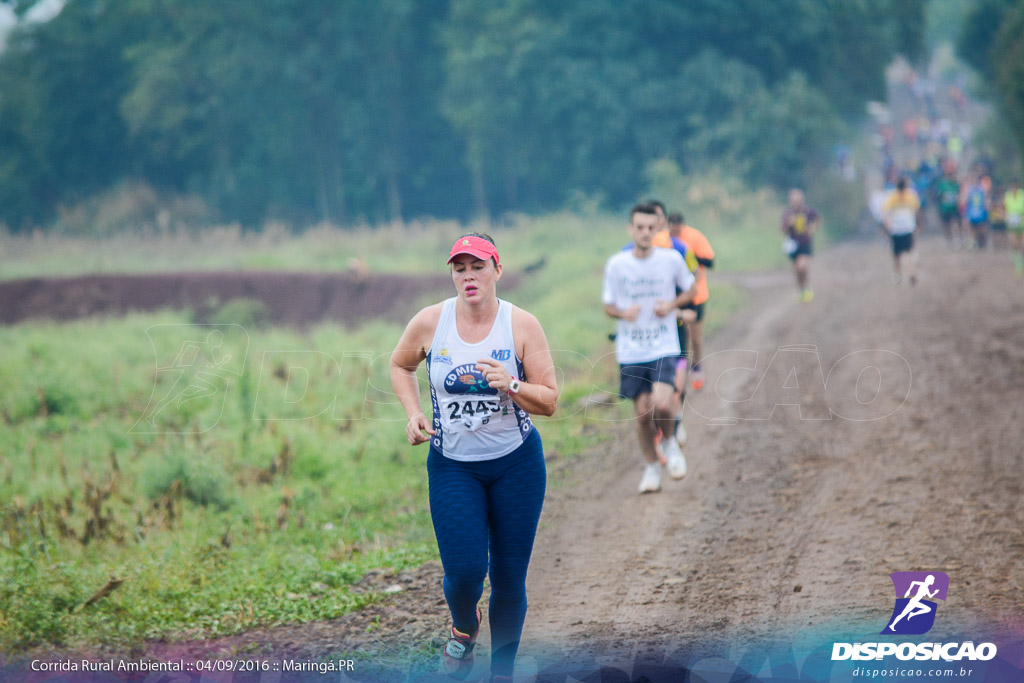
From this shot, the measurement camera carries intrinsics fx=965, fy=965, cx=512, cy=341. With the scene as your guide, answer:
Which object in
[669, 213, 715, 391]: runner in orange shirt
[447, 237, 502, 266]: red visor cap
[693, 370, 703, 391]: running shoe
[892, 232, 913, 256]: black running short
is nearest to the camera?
[447, 237, 502, 266]: red visor cap

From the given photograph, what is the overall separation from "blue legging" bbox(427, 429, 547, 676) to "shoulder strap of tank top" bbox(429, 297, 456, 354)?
52cm

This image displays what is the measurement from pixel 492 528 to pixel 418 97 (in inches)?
1788

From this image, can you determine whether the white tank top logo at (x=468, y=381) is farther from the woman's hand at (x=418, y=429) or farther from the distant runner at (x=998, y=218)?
the distant runner at (x=998, y=218)

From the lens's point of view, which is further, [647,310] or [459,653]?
[647,310]

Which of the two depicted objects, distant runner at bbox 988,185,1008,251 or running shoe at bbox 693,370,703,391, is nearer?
running shoe at bbox 693,370,703,391

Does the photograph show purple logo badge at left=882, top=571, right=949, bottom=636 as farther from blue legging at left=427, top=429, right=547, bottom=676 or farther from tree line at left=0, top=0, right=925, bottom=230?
tree line at left=0, top=0, right=925, bottom=230

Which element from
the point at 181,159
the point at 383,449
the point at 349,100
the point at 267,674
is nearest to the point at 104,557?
the point at 267,674

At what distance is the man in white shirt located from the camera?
7434mm

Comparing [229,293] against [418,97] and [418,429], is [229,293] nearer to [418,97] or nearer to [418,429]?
[418,97]

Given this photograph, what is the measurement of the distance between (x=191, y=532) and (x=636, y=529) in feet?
12.7

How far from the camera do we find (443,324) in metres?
4.48

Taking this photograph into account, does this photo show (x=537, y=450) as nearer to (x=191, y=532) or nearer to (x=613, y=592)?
(x=613, y=592)

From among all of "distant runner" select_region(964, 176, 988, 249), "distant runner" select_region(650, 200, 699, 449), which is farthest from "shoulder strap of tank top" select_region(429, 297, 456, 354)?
"distant runner" select_region(964, 176, 988, 249)

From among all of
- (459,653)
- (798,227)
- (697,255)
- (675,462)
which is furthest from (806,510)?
(798,227)
